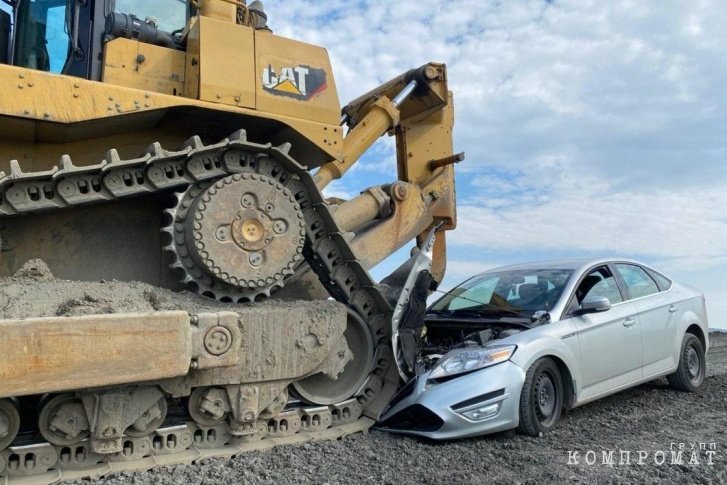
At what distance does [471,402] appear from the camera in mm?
4824

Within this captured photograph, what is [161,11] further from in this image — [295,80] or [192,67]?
[295,80]

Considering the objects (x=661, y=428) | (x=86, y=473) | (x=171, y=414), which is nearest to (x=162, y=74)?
(x=171, y=414)

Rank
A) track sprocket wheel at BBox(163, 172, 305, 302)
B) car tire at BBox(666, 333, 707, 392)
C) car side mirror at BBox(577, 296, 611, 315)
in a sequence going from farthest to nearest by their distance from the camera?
1. car tire at BBox(666, 333, 707, 392)
2. car side mirror at BBox(577, 296, 611, 315)
3. track sprocket wheel at BBox(163, 172, 305, 302)

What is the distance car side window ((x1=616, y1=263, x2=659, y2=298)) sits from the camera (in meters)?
6.47

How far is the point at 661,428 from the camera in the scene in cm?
544

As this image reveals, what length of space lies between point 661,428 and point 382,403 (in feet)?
7.96

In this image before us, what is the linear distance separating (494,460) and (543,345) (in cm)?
115

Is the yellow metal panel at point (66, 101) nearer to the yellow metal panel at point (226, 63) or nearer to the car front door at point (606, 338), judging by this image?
the yellow metal panel at point (226, 63)

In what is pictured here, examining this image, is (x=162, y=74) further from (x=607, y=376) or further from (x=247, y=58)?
(x=607, y=376)

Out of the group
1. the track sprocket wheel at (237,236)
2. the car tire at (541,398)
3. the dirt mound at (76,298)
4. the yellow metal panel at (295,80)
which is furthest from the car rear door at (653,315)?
the dirt mound at (76,298)

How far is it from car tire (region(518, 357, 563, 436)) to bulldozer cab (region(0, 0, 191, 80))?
413 centimetres

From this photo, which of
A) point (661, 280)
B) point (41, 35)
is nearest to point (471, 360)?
point (661, 280)

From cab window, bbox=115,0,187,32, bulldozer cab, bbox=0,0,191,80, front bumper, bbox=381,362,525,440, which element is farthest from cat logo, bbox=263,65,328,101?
front bumper, bbox=381,362,525,440

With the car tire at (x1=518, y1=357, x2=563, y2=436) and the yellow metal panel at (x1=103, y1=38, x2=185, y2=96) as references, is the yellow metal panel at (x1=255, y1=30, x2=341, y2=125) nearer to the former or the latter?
the yellow metal panel at (x1=103, y1=38, x2=185, y2=96)
